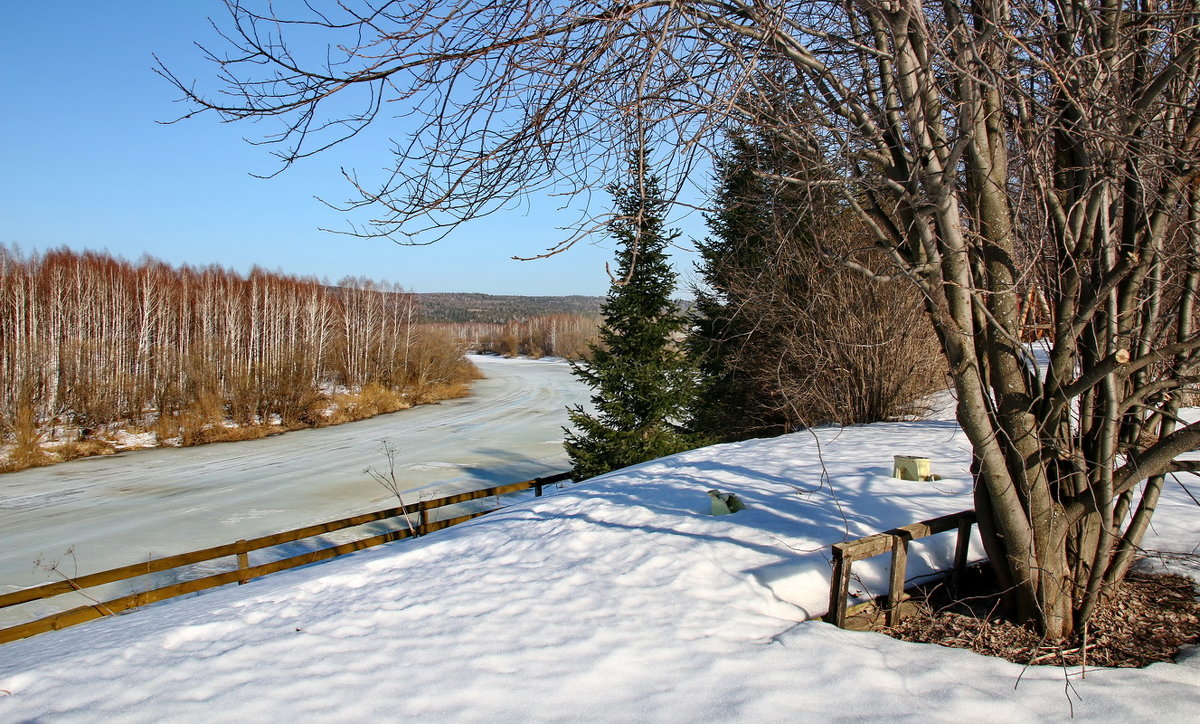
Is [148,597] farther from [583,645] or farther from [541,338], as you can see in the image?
[541,338]

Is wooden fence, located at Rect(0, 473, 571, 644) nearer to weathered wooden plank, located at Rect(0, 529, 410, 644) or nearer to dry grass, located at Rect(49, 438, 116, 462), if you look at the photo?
weathered wooden plank, located at Rect(0, 529, 410, 644)

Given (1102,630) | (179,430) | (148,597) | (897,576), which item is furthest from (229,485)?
(1102,630)

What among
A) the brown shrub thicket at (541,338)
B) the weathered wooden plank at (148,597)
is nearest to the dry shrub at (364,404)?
the weathered wooden plank at (148,597)

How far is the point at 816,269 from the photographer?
12.7 meters

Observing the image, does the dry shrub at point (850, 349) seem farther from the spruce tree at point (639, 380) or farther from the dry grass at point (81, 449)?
the dry grass at point (81, 449)

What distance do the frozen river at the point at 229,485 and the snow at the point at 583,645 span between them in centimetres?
827

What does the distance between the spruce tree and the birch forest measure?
728 inches

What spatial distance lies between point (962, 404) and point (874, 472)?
15.2 ft

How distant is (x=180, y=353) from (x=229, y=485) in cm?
1519

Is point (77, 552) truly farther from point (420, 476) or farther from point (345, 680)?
point (345, 680)

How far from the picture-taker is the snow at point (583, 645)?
3.42 metres

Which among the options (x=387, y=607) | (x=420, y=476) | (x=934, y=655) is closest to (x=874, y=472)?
(x=934, y=655)

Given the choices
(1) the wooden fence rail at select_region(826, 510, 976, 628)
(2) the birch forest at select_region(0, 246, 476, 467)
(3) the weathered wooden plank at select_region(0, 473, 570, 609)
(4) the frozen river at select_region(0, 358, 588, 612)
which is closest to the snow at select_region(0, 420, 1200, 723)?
(1) the wooden fence rail at select_region(826, 510, 976, 628)

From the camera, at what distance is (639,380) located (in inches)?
540
